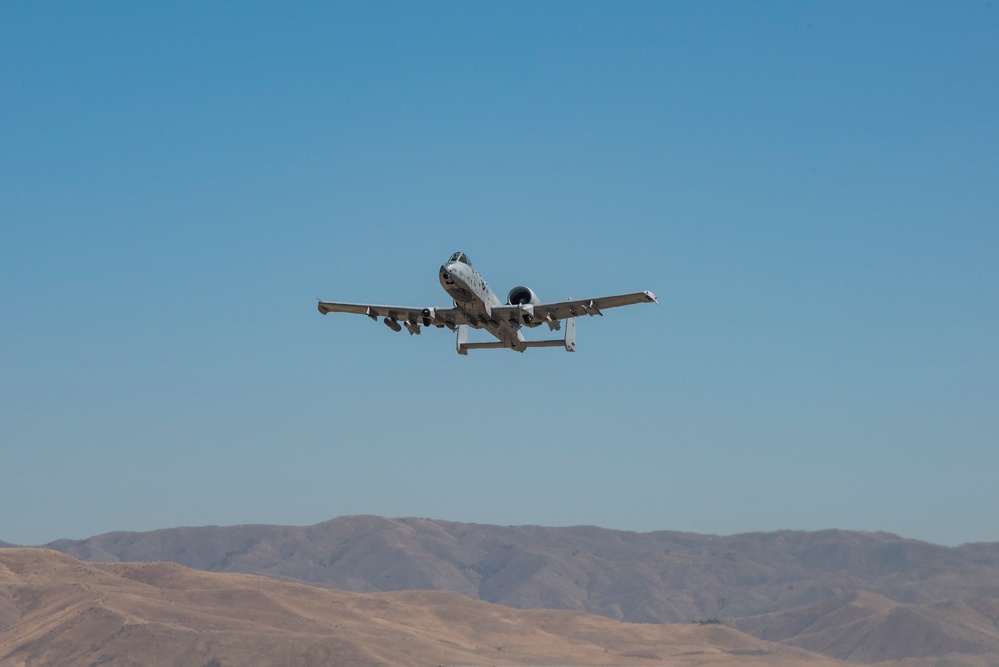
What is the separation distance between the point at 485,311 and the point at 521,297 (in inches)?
163

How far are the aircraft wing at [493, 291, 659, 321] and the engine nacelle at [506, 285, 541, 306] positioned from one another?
1.55 m

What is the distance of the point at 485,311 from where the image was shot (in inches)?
2697

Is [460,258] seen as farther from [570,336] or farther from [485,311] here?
[570,336]

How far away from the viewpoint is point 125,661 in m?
175

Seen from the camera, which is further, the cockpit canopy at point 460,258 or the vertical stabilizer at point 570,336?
the vertical stabilizer at point 570,336

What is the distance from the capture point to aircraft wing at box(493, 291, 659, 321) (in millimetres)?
67875

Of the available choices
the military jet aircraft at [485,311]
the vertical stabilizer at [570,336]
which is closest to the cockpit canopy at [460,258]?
the military jet aircraft at [485,311]

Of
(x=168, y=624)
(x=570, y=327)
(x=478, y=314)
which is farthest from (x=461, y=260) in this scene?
(x=168, y=624)

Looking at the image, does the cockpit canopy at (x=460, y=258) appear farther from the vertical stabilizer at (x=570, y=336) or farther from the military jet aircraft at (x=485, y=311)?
the vertical stabilizer at (x=570, y=336)

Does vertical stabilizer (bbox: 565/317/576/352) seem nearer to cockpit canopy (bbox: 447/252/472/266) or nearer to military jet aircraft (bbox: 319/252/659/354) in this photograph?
military jet aircraft (bbox: 319/252/659/354)

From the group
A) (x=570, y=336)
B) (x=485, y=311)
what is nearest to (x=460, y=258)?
(x=485, y=311)

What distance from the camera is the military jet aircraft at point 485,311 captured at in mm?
66750

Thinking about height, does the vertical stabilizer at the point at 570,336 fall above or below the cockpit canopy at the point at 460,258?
below

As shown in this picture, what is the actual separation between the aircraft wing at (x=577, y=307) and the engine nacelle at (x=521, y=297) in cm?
155
